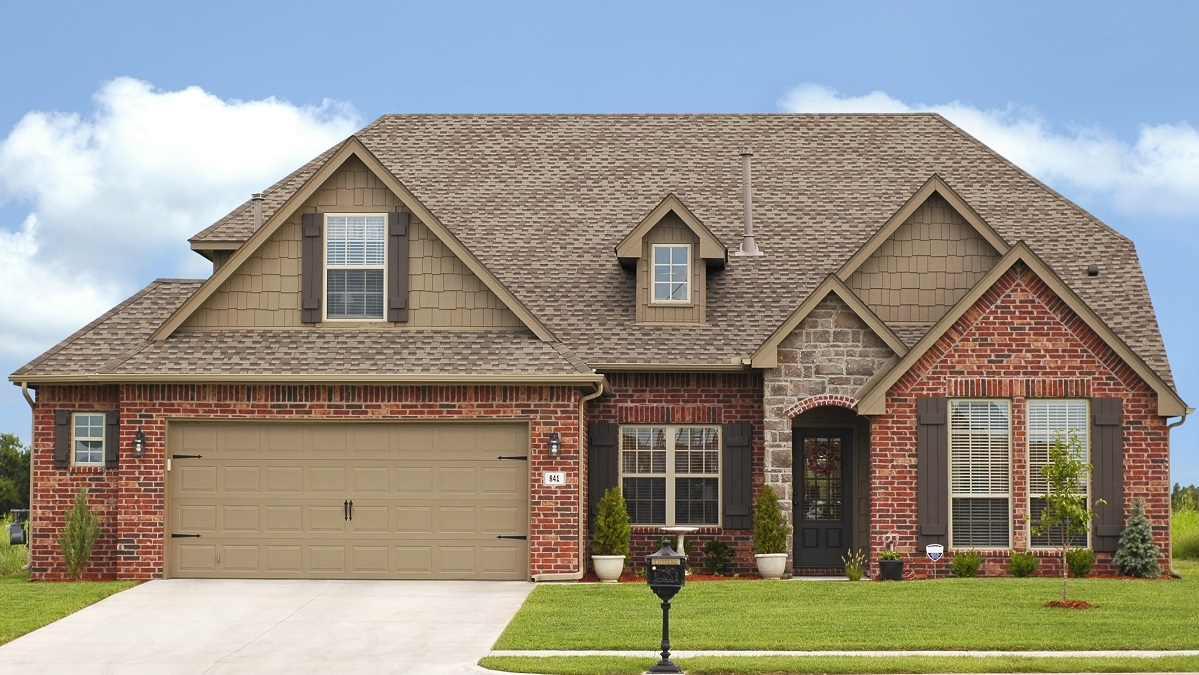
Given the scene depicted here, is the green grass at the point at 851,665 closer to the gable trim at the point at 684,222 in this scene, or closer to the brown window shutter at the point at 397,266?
the brown window shutter at the point at 397,266

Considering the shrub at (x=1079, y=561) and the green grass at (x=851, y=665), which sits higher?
the shrub at (x=1079, y=561)

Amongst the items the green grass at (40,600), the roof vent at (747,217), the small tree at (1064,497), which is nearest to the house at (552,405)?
the green grass at (40,600)

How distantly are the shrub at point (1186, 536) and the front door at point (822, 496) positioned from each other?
6501 millimetres

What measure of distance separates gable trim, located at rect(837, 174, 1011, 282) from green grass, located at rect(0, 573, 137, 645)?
1153 cm

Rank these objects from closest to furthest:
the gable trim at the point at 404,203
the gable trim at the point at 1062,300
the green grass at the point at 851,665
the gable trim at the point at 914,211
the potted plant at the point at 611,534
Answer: the green grass at the point at 851,665 < the gable trim at the point at 1062,300 < the potted plant at the point at 611,534 < the gable trim at the point at 404,203 < the gable trim at the point at 914,211

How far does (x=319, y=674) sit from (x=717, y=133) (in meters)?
16.8

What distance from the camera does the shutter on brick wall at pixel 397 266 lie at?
2231 cm

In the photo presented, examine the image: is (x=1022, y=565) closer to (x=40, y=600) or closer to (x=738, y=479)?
(x=738, y=479)

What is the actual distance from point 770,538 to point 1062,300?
17.6ft

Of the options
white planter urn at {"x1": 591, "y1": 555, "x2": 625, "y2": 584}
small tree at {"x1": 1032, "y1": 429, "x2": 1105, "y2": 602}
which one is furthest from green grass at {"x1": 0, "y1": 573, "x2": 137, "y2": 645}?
small tree at {"x1": 1032, "y1": 429, "x2": 1105, "y2": 602}

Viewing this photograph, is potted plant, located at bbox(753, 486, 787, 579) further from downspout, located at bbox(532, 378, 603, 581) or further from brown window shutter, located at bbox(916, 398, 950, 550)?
downspout, located at bbox(532, 378, 603, 581)

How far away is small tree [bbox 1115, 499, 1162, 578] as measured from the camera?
2172cm

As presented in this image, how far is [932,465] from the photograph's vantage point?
858 inches

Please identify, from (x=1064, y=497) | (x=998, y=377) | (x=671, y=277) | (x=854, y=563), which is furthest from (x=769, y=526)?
(x=671, y=277)
